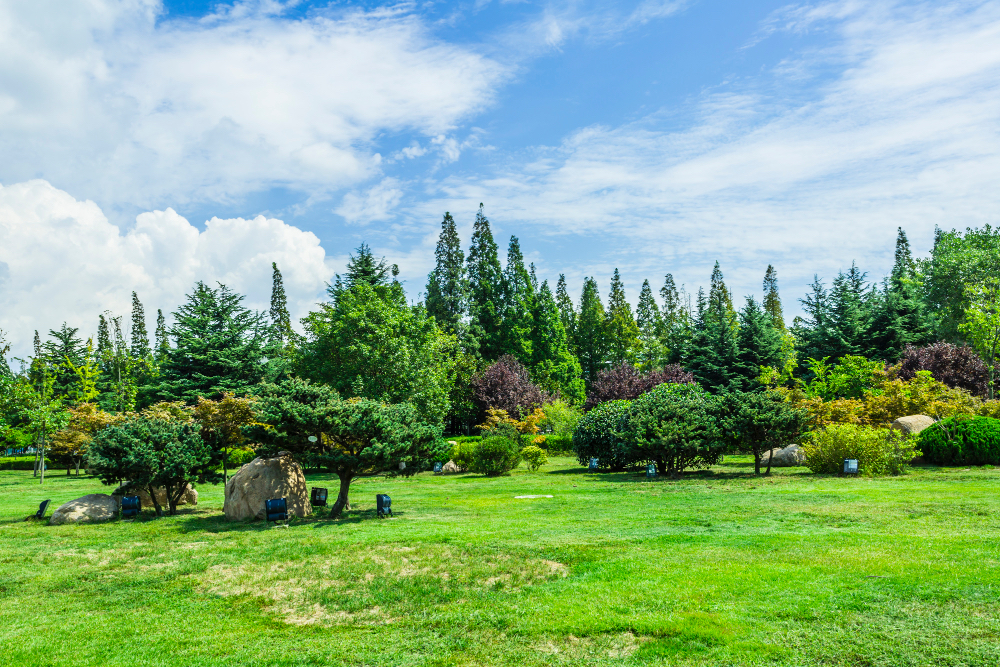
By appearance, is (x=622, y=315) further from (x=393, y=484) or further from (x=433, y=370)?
(x=393, y=484)

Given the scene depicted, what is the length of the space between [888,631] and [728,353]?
126 feet

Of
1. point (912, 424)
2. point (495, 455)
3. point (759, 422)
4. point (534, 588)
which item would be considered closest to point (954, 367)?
point (912, 424)

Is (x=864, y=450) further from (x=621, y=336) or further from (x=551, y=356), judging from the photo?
(x=621, y=336)

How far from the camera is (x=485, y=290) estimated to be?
5594cm

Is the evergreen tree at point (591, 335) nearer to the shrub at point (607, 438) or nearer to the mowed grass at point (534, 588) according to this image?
the shrub at point (607, 438)

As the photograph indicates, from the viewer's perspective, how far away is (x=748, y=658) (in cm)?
514

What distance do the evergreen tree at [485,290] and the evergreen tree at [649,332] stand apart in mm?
12412

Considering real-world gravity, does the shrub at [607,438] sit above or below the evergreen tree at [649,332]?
below

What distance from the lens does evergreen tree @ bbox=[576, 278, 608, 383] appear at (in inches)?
2488

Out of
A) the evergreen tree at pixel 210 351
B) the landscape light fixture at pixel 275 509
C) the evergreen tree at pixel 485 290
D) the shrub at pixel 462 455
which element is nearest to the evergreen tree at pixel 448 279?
the evergreen tree at pixel 485 290

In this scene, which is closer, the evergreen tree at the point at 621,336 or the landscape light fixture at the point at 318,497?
the landscape light fixture at the point at 318,497

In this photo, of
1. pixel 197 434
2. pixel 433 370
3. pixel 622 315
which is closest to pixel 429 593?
pixel 197 434

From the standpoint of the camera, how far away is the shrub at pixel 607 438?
71.4ft

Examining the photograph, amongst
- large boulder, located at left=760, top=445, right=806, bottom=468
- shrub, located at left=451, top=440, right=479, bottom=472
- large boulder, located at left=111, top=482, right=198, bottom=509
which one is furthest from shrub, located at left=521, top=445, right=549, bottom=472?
large boulder, located at left=111, top=482, right=198, bottom=509
